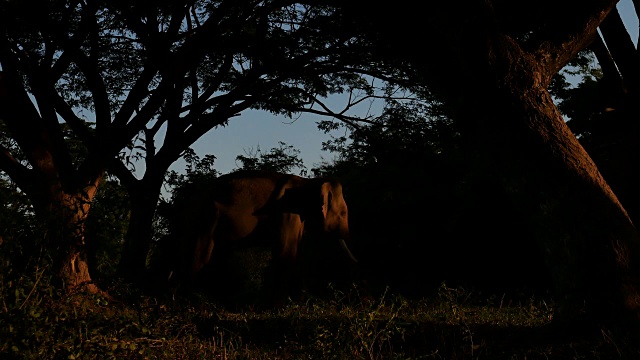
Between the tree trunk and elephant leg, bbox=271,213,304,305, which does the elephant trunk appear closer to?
elephant leg, bbox=271,213,304,305

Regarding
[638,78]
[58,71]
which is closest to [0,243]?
[58,71]

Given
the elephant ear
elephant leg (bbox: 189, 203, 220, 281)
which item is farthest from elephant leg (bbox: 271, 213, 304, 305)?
elephant leg (bbox: 189, 203, 220, 281)

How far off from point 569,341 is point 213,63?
42.7 feet

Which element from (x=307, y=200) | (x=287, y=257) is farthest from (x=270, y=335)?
(x=307, y=200)

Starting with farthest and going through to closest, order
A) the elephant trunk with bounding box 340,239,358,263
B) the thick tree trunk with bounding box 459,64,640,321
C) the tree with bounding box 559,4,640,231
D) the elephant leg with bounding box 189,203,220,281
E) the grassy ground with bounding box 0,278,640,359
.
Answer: the elephant trunk with bounding box 340,239,358,263 → the elephant leg with bounding box 189,203,220,281 → the tree with bounding box 559,4,640,231 → the thick tree trunk with bounding box 459,64,640,321 → the grassy ground with bounding box 0,278,640,359

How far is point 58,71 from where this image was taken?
1212 cm

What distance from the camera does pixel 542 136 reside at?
22.7ft

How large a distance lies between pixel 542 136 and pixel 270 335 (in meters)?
3.72

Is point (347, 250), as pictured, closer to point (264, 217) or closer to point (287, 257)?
point (287, 257)

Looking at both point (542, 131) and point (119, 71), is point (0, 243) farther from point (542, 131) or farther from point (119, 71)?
point (119, 71)

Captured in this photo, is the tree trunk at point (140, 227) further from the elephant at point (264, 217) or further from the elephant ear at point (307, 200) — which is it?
the elephant ear at point (307, 200)

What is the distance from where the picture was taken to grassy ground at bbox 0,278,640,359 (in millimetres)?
4570

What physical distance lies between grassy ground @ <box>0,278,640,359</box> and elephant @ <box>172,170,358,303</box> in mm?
3192

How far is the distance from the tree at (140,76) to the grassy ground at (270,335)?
3.25 meters
